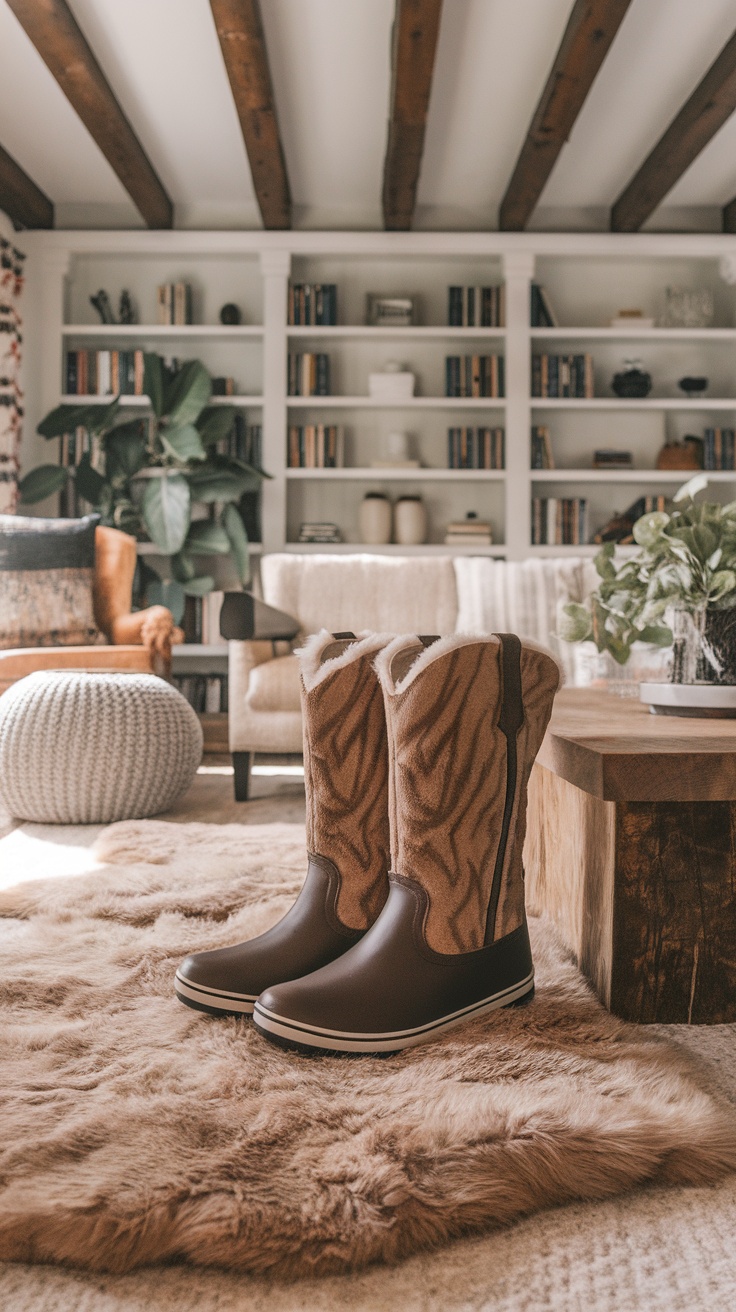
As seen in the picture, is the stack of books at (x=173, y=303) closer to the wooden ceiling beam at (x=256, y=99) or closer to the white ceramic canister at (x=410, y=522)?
the wooden ceiling beam at (x=256, y=99)

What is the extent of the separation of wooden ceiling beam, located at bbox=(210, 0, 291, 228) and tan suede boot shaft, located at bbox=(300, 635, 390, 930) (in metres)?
2.75

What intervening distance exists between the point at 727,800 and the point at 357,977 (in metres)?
0.46

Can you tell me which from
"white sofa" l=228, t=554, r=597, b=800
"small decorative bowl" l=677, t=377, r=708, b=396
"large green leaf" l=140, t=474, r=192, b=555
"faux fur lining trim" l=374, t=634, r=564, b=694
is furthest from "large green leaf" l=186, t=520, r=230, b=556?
"faux fur lining trim" l=374, t=634, r=564, b=694

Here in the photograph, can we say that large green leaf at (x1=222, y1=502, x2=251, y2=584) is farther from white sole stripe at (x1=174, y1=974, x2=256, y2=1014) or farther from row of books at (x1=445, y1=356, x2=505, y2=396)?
white sole stripe at (x1=174, y1=974, x2=256, y2=1014)

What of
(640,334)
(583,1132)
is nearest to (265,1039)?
(583,1132)

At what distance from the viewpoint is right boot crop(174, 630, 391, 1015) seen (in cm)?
111

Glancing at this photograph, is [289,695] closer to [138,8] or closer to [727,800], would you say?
[727,800]

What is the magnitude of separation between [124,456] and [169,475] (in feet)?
0.89

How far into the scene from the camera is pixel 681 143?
3.88 m

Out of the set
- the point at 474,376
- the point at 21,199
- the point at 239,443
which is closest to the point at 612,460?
the point at 474,376

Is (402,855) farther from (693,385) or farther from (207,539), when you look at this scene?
(693,385)

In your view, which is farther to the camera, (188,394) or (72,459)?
(72,459)

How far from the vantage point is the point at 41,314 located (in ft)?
15.6

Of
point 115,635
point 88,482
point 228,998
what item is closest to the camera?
point 228,998
